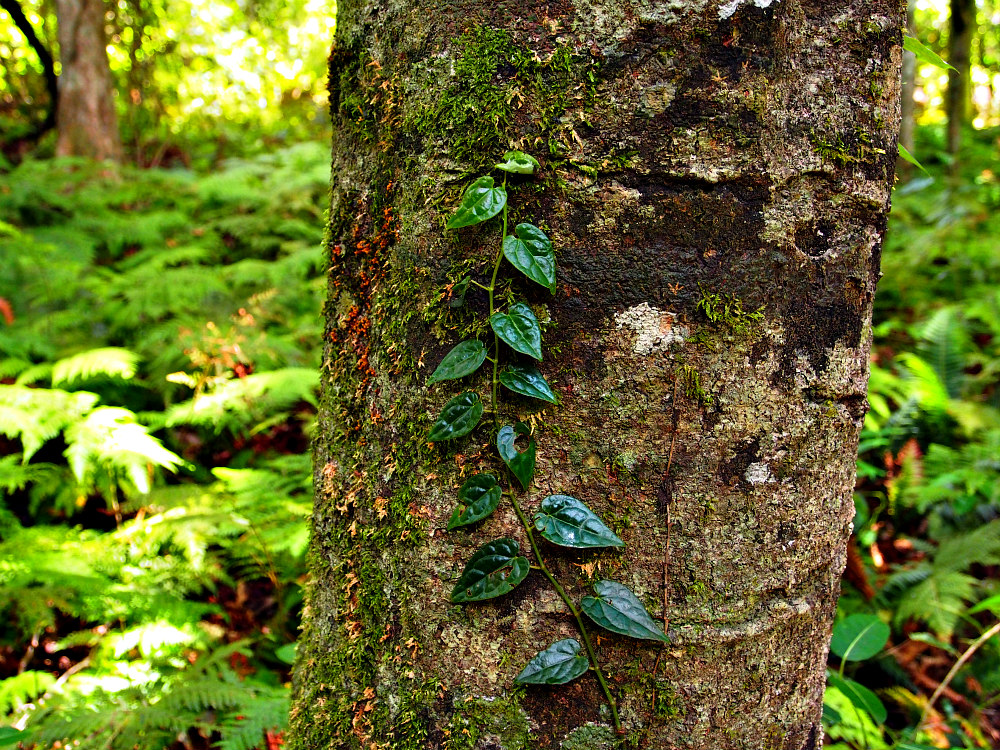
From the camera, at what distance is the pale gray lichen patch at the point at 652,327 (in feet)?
2.95

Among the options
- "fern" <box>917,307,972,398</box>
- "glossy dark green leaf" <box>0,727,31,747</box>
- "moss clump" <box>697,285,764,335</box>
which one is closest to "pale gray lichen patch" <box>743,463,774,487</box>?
"moss clump" <box>697,285,764,335</box>

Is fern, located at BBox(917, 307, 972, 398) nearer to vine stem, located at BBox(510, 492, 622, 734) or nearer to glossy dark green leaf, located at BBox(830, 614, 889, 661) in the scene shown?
glossy dark green leaf, located at BBox(830, 614, 889, 661)

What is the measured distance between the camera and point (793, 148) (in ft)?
2.97

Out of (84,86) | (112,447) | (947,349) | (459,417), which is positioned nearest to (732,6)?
(459,417)

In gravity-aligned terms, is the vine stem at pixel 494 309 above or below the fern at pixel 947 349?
above

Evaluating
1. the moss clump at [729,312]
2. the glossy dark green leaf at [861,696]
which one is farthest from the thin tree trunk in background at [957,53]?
the moss clump at [729,312]

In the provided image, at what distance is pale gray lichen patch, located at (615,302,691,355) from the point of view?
2.95ft

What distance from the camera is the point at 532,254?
89 cm

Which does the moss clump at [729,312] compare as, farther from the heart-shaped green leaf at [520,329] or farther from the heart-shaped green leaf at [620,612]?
the heart-shaped green leaf at [620,612]

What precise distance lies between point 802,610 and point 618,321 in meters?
0.57

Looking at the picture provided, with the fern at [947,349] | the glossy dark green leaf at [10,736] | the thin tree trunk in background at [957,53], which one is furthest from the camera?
the thin tree trunk in background at [957,53]

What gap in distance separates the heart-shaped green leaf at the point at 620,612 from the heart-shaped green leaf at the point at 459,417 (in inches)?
12.2

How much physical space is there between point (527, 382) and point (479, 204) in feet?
0.90

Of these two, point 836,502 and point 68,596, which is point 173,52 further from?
point 836,502
